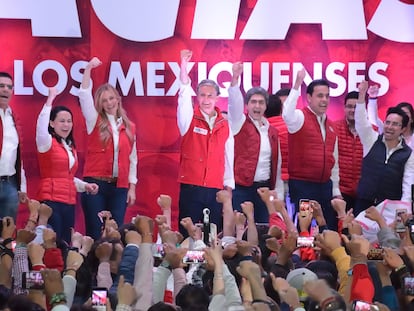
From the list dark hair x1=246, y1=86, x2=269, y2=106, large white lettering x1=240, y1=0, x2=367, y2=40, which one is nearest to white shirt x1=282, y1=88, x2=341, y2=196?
dark hair x1=246, y1=86, x2=269, y2=106

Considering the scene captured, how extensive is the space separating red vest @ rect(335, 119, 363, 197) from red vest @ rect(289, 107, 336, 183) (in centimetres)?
38

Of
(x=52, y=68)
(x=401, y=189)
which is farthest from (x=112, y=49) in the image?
(x=401, y=189)

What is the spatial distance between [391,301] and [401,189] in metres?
3.79

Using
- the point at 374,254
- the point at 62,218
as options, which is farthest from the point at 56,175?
the point at 374,254

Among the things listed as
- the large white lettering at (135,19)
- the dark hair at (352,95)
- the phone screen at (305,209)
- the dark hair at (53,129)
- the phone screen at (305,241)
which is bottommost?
the phone screen at (305,241)

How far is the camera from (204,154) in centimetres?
923

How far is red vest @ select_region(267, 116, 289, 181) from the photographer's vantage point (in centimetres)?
966

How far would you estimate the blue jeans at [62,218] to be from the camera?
9.02m

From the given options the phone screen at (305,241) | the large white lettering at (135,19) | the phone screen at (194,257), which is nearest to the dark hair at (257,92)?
the large white lettering at (135,19)

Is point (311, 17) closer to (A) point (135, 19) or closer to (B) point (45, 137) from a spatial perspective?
(A) point (135, 19)

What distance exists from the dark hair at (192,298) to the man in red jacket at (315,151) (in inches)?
162

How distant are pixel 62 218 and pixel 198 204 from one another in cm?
95

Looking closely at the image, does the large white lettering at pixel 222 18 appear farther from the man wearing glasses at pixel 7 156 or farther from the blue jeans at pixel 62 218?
the blue jeans at pixel 62 218

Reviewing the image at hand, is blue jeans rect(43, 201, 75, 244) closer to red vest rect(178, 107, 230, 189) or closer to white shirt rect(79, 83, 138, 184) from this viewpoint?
white shirt rect(79, 83, 138, 184)
